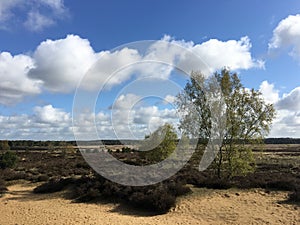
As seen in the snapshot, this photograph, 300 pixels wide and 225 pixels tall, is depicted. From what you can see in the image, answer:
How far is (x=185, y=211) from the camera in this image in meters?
14.9

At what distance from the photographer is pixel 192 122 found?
21719mm

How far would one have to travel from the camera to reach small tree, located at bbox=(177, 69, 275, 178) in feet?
67.8

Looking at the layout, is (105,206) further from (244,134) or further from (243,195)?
(244,134)

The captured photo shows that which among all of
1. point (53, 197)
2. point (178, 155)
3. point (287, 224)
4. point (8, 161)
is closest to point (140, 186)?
point (53, 197)

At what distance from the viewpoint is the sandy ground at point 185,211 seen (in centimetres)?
1341

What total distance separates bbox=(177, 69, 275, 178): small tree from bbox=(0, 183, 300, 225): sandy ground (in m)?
2.93

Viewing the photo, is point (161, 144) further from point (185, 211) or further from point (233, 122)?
point (185, 211)

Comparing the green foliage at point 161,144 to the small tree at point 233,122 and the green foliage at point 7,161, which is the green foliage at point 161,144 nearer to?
the small tree at point 233,122

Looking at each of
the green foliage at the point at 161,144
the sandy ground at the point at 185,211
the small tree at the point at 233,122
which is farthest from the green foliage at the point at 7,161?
the small tree at the point at 233,122

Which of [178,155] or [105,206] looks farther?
[178,155]

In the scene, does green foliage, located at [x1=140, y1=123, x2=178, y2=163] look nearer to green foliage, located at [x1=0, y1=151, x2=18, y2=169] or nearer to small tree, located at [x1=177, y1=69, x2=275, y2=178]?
small tree, located at [x1=177, y1=69, x2=275, y2=178]

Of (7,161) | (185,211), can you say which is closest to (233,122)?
(185,211)

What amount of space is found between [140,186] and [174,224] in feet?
20.9

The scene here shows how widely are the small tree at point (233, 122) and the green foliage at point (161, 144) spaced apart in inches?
314
